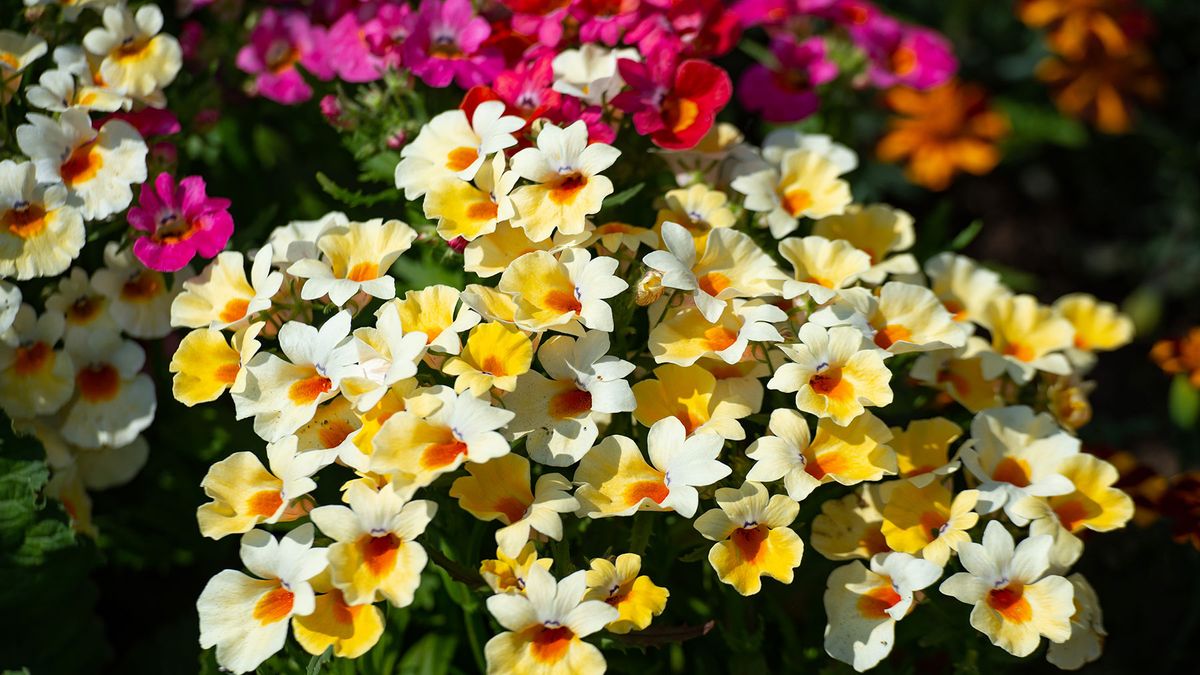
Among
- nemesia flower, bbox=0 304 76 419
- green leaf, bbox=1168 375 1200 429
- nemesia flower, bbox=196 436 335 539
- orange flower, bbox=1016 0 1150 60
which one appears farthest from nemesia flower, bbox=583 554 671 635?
orange flower, bbox=1016 0 1150 60

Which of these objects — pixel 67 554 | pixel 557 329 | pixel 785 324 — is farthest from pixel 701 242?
pixel 67 554

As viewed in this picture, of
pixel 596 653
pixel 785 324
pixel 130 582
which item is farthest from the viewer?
pixel 130 582

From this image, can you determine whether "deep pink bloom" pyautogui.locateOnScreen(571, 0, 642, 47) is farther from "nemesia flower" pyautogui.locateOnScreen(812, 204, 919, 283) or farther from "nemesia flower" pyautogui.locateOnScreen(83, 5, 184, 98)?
"nemesia flower" pyautogui.locateOnScreen(83, 5, 184, 98)

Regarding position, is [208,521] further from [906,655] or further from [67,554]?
[906,655]

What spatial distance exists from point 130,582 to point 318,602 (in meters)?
1.14

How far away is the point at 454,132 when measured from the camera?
1.64 metres

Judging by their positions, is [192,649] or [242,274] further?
[192,649]

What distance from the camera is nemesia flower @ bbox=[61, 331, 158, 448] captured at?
176 centimetres

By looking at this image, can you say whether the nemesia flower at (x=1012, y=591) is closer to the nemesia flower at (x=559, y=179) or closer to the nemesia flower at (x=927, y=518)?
the nemesia flower at (x=927, y=518)

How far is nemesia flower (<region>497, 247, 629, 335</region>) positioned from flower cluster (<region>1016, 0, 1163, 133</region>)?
2.18 metres

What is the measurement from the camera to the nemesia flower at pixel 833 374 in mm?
1417

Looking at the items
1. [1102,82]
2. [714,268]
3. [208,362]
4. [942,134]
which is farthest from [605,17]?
[1102,82]

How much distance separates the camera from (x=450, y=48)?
1855 millimetres

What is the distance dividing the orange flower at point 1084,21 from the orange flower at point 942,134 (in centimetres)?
28
